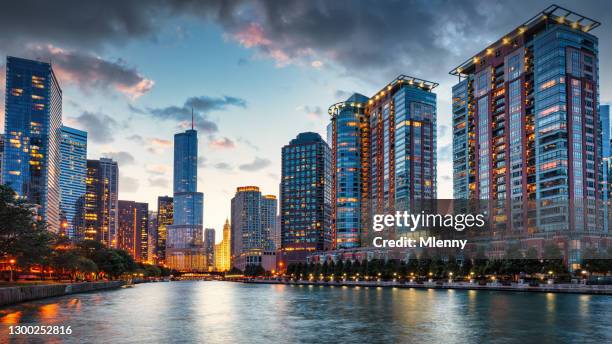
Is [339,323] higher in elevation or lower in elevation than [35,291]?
higher

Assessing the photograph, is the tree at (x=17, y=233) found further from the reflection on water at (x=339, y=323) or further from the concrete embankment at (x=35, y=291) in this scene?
the reflection on water at (x=339, y=323)

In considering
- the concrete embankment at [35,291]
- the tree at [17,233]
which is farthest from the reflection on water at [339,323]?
the tree at [17,233]

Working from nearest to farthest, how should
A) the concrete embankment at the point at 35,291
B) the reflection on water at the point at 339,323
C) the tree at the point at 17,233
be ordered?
the reflection on water at the point at 339,323
the concrete embankment at the point at 35,291
the tree at the point at 17,233

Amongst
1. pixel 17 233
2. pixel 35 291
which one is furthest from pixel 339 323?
pixel 35 291

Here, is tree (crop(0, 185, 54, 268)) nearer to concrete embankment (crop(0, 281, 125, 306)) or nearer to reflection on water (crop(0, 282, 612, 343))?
concrete embankment (crop(0, 281, 125, 306))

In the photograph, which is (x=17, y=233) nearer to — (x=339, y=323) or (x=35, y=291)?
(x=35, y=291)

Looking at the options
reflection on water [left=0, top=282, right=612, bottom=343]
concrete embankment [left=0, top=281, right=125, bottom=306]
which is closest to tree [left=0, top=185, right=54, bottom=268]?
concrete embankment [left=0, top=281, right=125, bottom=306]

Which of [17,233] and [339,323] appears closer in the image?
[339,323]

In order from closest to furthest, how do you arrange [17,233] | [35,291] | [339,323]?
[339,323]
[17,233]
[35,291]

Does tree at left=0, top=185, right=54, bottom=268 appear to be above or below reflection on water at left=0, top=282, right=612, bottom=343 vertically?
above

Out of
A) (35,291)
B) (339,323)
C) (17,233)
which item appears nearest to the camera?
(339,323)

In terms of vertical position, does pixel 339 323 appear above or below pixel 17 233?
below

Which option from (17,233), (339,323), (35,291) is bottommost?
(35,291)

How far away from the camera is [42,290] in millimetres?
128375
